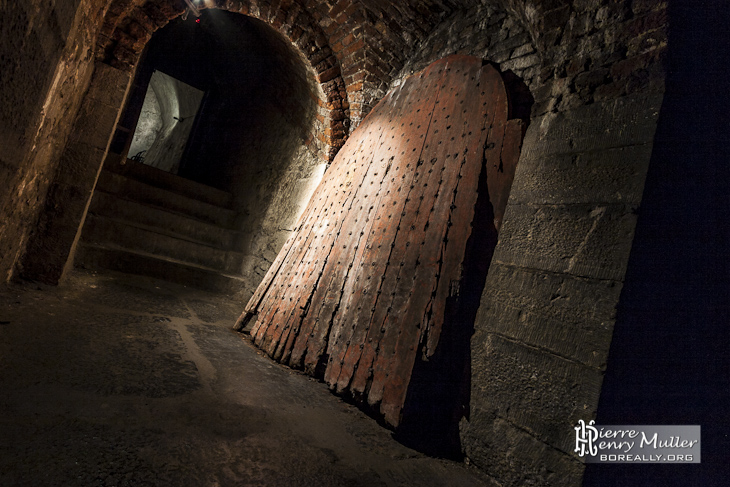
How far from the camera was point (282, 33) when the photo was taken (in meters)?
3.86

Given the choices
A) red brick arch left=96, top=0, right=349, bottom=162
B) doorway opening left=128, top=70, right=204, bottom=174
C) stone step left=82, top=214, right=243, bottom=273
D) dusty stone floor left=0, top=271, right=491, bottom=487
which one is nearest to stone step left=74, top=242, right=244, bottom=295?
stone step left=82, top=214, right=243, bottom=273

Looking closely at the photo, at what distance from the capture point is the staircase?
12.8ft

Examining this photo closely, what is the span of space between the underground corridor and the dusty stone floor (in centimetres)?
1

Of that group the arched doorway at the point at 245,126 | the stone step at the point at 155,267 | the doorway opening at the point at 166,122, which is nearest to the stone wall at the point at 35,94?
the arched doorway at the point at 245,126

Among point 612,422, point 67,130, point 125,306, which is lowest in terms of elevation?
point 125,306

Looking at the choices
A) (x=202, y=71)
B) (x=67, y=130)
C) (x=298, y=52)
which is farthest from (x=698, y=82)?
(x=202, y=71)

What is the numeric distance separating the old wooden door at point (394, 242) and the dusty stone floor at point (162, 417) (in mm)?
234

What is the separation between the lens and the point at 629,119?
154cm

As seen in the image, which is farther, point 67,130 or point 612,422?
point 67,130

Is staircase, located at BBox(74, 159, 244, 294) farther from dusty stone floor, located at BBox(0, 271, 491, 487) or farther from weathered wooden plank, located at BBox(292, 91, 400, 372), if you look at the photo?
weathered wooden plank, located at BBox(292, 91, 400, 372)

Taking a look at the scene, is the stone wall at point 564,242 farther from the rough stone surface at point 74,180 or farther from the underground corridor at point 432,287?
the rough stone surface at point 74,180

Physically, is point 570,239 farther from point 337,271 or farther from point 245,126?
point 245,126

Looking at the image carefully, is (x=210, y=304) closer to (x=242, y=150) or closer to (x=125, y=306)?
(x=125, y=306)

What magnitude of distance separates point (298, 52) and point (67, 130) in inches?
93.7
